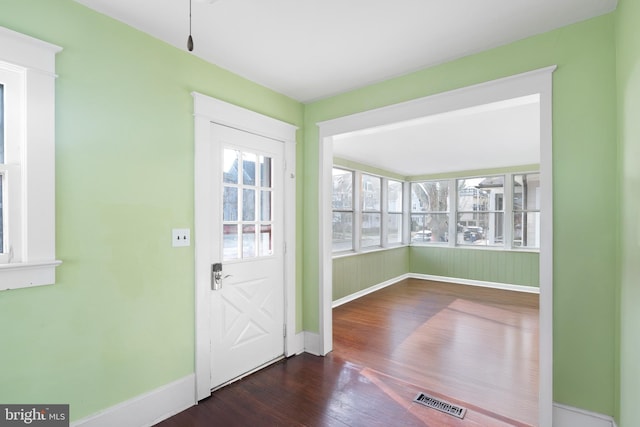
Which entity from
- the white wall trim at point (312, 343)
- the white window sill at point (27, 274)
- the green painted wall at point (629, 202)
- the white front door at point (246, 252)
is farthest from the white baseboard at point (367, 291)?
the white window sill at point (27, 274)

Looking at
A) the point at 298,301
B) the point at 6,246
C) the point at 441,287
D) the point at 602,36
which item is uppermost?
the point at 602,36

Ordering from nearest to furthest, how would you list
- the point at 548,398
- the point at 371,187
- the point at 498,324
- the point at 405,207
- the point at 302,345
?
the point at 548,398, the point at 302,345, the point at 498,324, the point at 371,187, the point at 405,207

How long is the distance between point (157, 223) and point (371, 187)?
15.5 ft

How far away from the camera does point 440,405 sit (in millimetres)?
2299

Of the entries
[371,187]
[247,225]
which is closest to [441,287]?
[371,187]

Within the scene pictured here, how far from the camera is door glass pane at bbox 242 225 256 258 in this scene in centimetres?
276

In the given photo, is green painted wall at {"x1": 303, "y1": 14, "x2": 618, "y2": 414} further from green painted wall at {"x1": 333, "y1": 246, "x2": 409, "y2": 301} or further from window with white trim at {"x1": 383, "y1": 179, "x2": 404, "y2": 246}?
window with white trim at {"x1": 383, "y1": 179, "x2": 404, "y2": 246}

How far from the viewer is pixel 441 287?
6.32 meters

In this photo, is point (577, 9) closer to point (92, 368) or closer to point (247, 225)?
point (247, 225)

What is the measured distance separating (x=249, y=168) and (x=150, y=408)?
1.94 m

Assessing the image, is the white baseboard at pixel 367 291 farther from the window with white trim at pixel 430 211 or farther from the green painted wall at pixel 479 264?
the window with white trim at pixel 430 211

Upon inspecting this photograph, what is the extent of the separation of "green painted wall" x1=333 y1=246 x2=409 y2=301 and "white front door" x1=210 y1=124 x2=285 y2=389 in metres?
2.11

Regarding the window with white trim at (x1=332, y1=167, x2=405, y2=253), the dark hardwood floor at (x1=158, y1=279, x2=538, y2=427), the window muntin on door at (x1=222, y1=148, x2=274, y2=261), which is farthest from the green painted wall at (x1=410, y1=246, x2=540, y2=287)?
the window muntin on door at (x1=222, y1=148, x2=274, y2=261)

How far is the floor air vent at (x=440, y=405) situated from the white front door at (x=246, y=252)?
138cm
